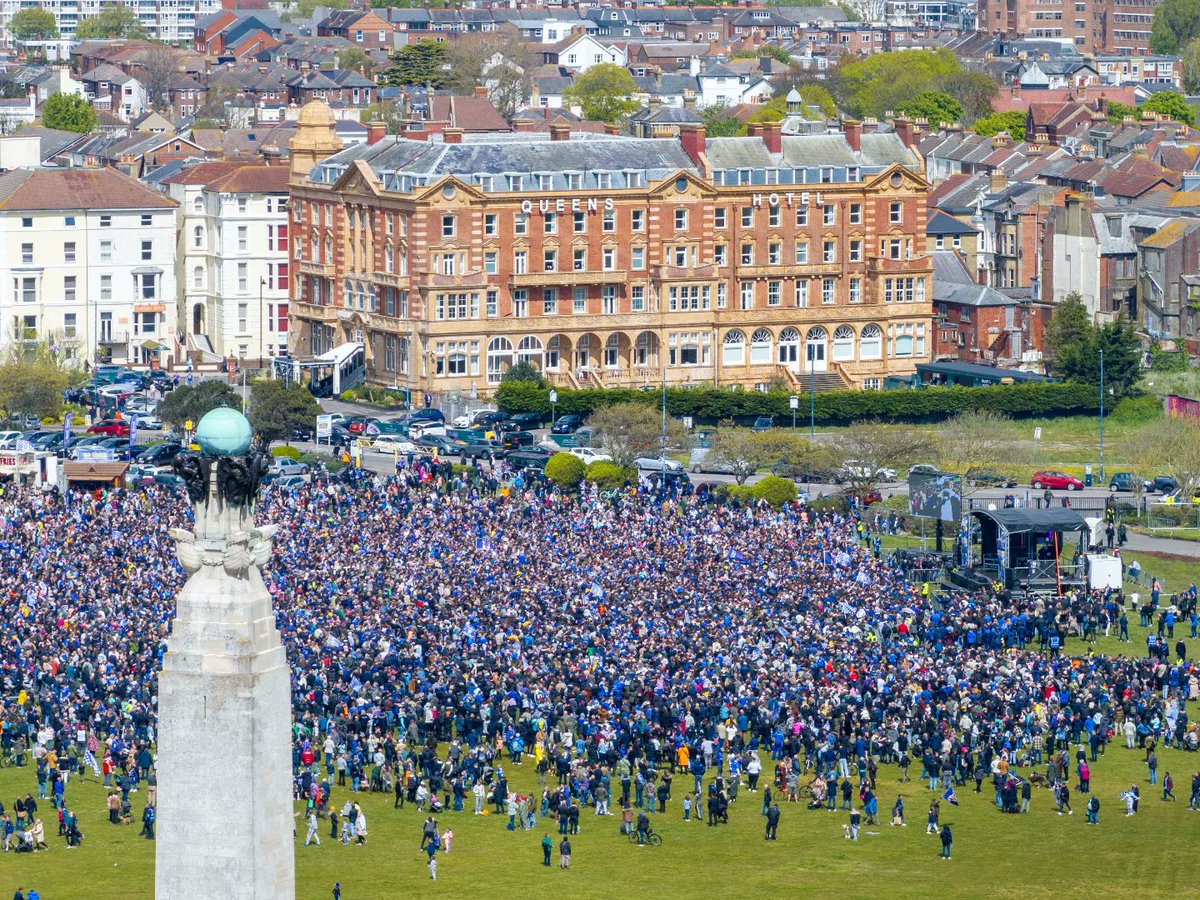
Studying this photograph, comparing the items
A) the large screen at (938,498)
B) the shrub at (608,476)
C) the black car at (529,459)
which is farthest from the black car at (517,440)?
the large screen at (938,498)

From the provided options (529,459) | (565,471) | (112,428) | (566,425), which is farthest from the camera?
(566,425)

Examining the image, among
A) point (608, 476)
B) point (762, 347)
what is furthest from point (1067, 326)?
point (608, 476)

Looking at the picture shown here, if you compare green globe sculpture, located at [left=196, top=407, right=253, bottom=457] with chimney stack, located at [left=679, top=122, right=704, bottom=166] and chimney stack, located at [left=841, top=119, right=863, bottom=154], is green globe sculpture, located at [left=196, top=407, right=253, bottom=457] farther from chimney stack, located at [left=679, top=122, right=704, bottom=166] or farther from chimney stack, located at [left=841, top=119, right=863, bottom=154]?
chimney stack, located at [left=841, top=119, right=863, bottom=154]

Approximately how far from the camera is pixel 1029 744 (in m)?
71.8

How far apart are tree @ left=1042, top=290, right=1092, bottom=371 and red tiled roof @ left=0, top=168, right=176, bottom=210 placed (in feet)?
127

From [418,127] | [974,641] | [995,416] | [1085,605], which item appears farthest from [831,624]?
[418,127]

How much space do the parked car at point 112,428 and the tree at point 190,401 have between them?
1.40m

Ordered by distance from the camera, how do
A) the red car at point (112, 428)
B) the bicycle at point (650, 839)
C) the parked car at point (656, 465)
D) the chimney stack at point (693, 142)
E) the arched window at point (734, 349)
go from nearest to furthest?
the bicycle at point (650, 839) → the parked car at point (656, 465) → the red car at point (112, 428) → the chimney stack at point (693, 142) → the arched window at point (734, 349)

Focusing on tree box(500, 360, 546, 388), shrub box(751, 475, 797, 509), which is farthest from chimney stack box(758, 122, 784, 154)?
shrub box(751, 475, 797, 509)

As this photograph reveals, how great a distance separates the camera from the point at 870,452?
4323 inches

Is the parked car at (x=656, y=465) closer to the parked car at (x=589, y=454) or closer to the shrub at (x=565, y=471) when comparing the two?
the parked car at (x=589, y=454)

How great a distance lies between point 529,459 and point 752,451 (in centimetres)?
765

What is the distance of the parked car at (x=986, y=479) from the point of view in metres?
112

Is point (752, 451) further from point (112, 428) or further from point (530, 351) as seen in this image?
point (530, 351)
